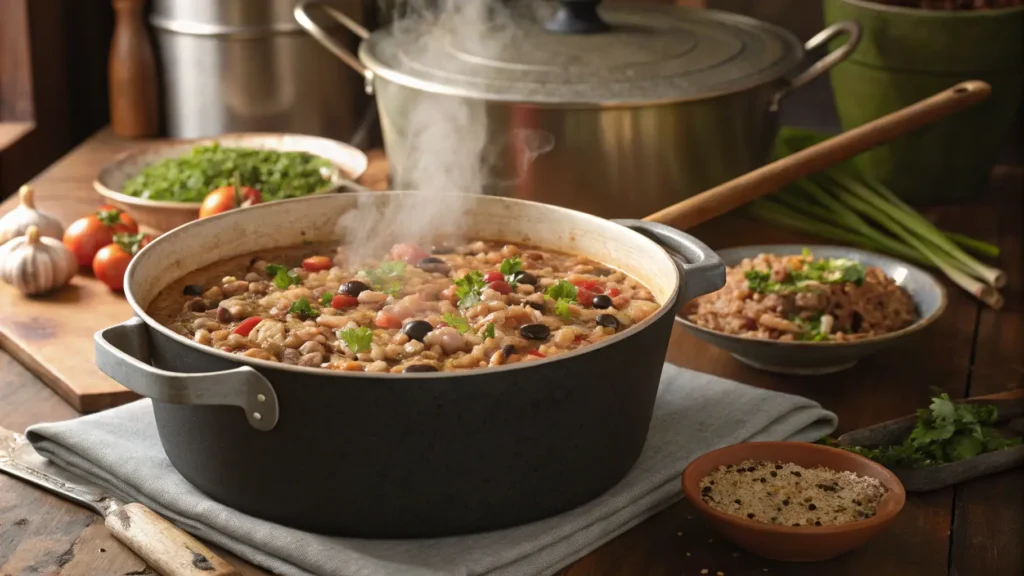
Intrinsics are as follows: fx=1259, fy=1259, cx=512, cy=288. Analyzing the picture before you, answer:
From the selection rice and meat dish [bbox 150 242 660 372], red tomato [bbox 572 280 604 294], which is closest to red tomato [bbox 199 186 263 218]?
rice and meat dish [bbox 150 242 660 372]

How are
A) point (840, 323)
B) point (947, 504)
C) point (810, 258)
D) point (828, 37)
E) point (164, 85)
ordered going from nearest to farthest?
1. point (947, 504)
2. point (840, 323)
3. point (810, 258)
4. point (828, 37)
5. point (164, 85)

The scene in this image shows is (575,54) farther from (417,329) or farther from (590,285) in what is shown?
(417,329)

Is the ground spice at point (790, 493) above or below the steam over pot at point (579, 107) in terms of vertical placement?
below

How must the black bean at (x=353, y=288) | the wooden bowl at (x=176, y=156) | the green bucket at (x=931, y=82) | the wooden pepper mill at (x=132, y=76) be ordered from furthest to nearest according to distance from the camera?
1. the wooden pepper mill at (x=132, y=76)
2. the green bucket at (x=931, y=82)
3. the wooden bowl at (x=176, y=156)
4. the black bean at (x=353, y=288)

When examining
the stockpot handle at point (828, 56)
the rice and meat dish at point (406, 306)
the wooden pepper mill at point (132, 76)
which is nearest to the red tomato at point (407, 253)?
the rice and meat dish at point (406, 306)

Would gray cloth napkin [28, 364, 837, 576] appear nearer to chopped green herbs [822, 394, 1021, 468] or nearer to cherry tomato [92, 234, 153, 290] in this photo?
chopped green herbs [822, 394, 1021, 468]

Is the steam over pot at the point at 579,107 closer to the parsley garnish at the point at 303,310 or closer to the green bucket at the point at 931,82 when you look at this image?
the green bucket at the point at 931,82

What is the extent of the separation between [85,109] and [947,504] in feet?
9.41

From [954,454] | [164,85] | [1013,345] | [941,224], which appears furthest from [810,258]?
[164,85]

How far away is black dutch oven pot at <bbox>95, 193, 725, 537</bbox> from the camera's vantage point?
1453 millimetres

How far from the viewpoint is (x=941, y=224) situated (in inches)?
116

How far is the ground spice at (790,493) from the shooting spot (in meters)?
1.59

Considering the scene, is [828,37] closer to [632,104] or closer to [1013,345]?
[632,104]

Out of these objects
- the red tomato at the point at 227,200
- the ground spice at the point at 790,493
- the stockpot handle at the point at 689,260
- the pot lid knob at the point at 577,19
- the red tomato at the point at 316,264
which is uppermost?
the pot lid knob at the point at 577,19
